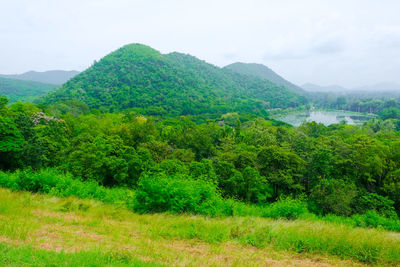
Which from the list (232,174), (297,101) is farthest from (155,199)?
(297,101)

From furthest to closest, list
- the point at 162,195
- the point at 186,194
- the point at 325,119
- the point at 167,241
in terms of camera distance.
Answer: the point at 325,119, the point at 186,194, the point at 162,195, the point at 167,241

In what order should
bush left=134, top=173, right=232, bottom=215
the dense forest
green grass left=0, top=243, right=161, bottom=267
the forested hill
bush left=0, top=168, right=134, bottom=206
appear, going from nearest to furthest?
green grass left=0, top=243, right=161, bottom=267 < the dense forest < bush left=134, top=173, right=232, bottom=215 < bush left=0, top=168, right=134, bottom=206 < the forested hill

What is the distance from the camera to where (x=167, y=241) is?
6934mm

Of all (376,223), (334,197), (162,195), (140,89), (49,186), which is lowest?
(376,223)

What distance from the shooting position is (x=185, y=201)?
9953 millimetres

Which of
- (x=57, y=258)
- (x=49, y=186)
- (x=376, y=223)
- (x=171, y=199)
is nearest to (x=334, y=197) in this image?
(x=376, y=223)

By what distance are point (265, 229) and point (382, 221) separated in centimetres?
1097

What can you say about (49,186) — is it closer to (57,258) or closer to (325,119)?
(57,258)

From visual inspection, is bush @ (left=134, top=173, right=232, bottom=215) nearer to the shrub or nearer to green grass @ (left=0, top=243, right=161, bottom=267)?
green grass @ (left=0, top=243, right=161, bottom=267)

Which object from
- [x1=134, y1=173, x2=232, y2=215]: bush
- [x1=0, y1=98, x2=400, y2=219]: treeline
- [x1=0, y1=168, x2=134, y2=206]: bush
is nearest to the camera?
[x1=134, y1=173, x2=232, y2=215]: bush

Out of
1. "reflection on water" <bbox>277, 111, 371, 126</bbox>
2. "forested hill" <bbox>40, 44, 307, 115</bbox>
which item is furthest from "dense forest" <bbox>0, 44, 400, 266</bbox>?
"reflection on water" <bbox>277, 111, 371, 126</bbox>

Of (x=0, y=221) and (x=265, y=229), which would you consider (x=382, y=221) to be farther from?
(x=0, y=221)

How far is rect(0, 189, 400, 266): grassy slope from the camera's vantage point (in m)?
5.54

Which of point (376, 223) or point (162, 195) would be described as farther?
point (376, 223)
